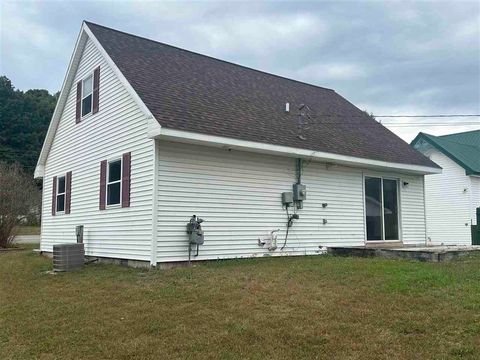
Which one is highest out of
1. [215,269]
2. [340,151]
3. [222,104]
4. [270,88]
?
[270,88]

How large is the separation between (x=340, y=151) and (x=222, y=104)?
10.6 feet

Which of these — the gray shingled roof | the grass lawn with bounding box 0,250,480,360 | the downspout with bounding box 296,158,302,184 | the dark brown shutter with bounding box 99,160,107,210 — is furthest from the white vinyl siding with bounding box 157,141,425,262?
the dark brown shutter with bounding box 99,160,107,210

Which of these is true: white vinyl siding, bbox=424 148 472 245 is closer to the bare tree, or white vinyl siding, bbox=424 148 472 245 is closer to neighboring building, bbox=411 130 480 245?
neighboring building, bbox=411 130 480 245

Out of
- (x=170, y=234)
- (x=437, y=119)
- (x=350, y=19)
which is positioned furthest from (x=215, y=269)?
(x=437, y=119)

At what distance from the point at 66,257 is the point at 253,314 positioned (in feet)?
19.2

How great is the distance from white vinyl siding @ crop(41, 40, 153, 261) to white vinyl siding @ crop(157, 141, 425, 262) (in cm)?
51

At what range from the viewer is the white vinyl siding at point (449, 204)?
64.7ft

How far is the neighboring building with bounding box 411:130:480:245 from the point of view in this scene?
775 inches

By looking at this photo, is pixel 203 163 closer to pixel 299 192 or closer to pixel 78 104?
pixel 299 192

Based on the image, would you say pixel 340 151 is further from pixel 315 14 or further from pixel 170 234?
pixel 170 234

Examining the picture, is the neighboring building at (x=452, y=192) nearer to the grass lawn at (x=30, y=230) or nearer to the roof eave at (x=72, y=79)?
the roof eave at (x=72, y=79)

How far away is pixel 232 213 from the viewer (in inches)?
408

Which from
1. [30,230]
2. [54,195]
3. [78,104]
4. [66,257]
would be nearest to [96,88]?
[78,104]

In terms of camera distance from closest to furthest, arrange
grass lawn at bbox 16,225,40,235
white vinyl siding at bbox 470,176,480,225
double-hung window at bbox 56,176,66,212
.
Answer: double-hung window at bbox 56,176,66,212 < white vinyl siding at bbox 470,176,480,225 < grass lawn at bbox 16,225,40,235
